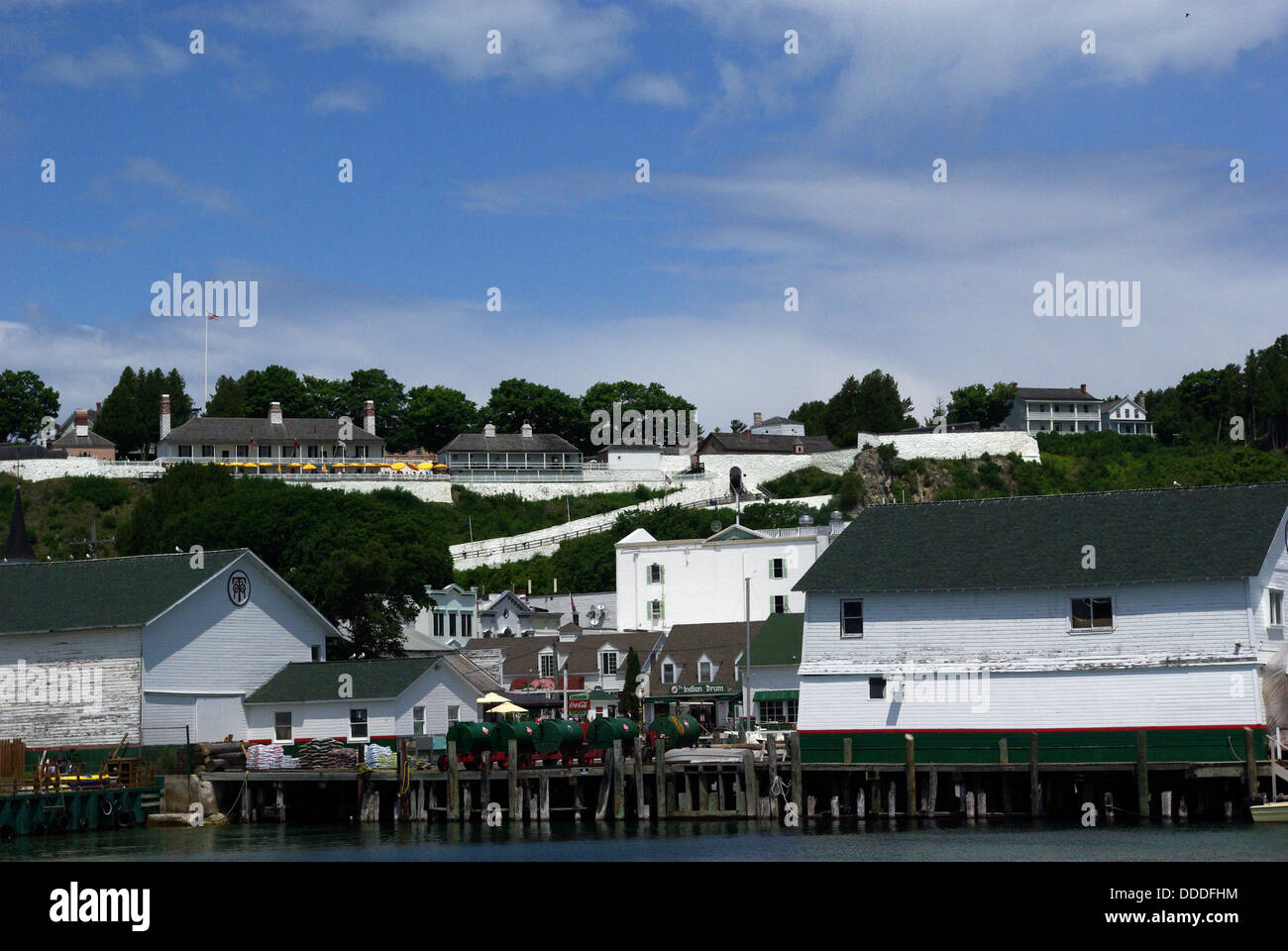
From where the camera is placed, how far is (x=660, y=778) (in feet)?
146

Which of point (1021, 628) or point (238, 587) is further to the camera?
point (238, 587)

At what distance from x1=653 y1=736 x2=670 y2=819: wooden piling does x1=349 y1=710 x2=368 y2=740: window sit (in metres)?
12.4

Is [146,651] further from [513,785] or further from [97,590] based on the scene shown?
[513,785]

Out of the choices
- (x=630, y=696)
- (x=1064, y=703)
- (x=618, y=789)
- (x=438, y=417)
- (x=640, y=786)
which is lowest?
(x=618, y=789)

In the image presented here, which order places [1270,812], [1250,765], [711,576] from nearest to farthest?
[1270,812] → [1250,765] → [711,576]

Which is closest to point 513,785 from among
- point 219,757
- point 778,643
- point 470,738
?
point 470,738

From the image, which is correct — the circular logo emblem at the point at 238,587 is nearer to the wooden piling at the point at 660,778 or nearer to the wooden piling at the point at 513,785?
the wooden piling at the point at 513,785

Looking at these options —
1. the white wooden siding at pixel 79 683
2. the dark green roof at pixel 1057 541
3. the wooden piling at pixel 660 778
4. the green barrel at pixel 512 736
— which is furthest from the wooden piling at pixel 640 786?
the white wooden siding at pixel 79 683

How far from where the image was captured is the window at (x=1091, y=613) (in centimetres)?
→ 4281

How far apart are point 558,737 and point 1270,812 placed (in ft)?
64.7

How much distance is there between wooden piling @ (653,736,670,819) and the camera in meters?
44.4

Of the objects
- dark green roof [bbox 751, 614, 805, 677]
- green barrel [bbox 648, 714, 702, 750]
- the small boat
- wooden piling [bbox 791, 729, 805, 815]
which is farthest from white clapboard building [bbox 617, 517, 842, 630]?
the small boat
